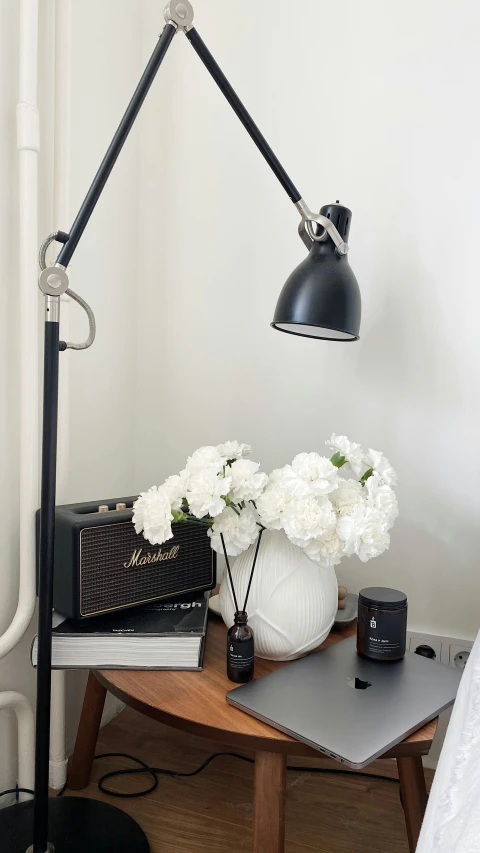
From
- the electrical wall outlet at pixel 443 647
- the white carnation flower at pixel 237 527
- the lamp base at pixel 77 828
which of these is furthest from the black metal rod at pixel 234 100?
the lamp base at pixel 77 828

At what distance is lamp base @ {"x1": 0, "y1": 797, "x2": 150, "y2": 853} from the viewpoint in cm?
90

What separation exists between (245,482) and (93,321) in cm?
30

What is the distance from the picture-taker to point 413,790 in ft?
3.02

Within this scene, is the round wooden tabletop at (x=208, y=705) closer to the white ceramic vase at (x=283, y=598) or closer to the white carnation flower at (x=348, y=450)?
the white ceramic vase at (x=283, y=598)

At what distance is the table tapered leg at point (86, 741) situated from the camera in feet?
3.62

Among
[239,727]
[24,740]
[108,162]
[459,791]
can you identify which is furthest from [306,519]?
[24,740]

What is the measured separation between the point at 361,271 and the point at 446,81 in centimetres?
36

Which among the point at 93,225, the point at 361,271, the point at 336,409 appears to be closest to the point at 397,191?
the point at 361,271

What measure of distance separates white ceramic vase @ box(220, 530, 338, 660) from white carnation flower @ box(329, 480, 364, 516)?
3.2 inches

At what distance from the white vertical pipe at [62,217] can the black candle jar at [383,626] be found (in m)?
0.52

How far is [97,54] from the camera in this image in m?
1.20

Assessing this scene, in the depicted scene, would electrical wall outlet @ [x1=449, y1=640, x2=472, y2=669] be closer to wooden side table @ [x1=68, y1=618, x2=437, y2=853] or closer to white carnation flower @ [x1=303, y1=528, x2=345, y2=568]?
wooden side table @ [x1=68, y1=618, x2=437, y2=853]

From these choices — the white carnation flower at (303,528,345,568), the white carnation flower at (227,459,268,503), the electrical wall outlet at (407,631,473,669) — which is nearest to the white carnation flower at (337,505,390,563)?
the white carnation flower at (303,528,345,568)

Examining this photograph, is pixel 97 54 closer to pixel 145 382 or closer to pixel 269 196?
pixel 269 196
